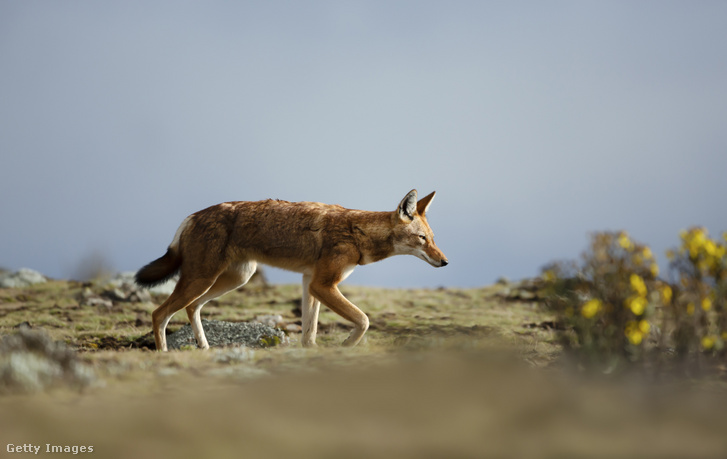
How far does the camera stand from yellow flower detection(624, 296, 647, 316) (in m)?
7.71

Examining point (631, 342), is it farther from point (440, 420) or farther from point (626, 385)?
point (440, 420)

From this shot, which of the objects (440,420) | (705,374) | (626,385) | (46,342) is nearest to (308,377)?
(440,420)

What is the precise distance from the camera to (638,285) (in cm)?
777

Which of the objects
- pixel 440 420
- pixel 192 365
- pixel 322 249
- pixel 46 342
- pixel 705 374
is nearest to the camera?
pixel 440 420

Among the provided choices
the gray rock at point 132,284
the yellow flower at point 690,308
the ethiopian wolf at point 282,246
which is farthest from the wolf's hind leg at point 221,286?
the gray rock at point 132,284

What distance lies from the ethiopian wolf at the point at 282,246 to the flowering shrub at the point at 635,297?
278 cm

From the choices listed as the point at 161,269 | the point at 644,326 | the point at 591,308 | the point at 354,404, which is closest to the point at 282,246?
the point at 161,269

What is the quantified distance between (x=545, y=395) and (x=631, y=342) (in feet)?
8.51

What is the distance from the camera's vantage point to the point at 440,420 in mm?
5445

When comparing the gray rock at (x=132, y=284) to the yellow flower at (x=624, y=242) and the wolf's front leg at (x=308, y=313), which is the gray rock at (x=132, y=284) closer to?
the wolf's front leg at (x=308, y=313)

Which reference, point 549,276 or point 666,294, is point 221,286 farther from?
point 666,294

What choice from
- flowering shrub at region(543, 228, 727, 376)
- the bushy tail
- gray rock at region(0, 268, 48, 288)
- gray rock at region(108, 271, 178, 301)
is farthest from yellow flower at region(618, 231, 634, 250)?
gray rock at region(0, 268, 48, 288)

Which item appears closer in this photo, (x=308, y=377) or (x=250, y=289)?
(x=308, y=377)

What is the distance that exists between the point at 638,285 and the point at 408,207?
156 inches
